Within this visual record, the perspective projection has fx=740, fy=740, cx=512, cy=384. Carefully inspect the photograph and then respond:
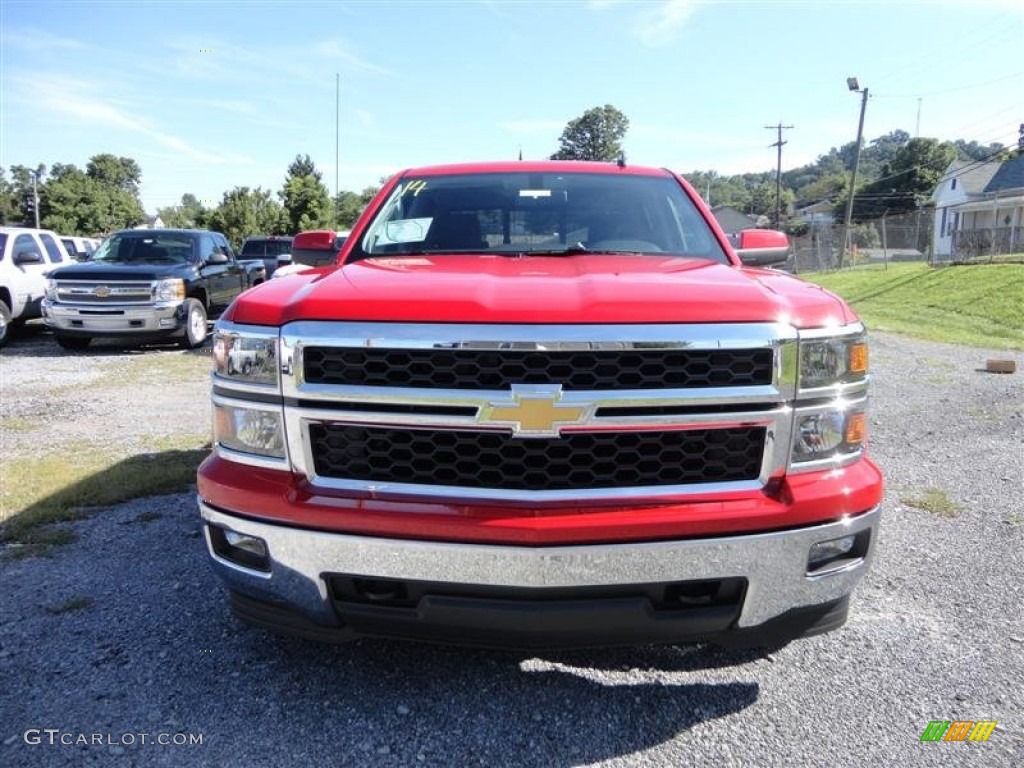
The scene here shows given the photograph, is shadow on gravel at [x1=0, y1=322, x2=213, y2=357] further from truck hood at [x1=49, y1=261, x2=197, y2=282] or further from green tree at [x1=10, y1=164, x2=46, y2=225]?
green tree at [x1=10, y1=164, x2=46, y2=225]

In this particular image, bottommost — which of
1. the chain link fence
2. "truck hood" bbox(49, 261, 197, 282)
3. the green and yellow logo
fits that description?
the green and yellow logo

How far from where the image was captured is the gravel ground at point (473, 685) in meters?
2.29

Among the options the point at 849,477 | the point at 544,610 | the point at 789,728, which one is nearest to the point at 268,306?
the point at 544,610

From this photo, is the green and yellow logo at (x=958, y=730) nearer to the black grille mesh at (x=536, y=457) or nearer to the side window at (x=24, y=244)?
the black grille mesh at (x=536, y=457)

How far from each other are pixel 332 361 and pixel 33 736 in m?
1.53

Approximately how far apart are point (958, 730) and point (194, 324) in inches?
456

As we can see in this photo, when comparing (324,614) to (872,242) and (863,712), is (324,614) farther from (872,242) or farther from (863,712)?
(872,242)

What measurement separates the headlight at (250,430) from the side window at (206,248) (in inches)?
438

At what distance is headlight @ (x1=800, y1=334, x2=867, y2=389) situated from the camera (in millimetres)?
2184

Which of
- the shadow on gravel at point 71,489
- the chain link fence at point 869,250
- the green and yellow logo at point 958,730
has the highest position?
the chain link fence at point 869,250

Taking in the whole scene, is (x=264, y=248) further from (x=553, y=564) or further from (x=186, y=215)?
(x=186, y=215)

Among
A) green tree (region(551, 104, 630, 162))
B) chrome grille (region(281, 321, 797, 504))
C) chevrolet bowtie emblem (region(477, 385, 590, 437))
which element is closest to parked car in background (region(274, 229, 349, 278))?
chrome grille (region(281, 321, 797, 504))

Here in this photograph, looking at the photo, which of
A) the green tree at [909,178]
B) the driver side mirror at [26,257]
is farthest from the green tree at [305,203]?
the green tree at [909,178]

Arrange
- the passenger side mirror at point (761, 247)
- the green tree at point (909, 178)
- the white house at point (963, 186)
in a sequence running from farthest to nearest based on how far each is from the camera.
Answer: the green tree at point (909, 178)
the white house at point (963, 186)
the passenger side mirror at point (761, 247)
